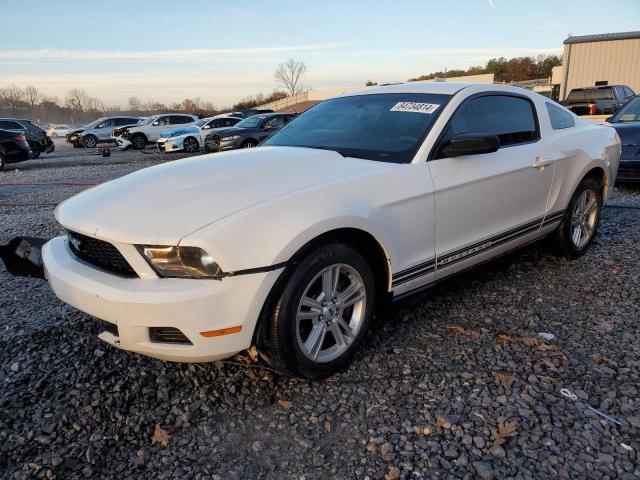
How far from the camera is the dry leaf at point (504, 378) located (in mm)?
2641

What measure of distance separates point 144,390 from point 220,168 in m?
1.28

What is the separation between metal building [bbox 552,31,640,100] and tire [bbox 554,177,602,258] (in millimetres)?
22273

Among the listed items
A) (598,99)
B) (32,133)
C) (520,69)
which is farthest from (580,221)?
(520,69)

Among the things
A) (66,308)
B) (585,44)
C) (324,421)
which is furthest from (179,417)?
(585,44)

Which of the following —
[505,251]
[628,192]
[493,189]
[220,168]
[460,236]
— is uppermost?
[220,168]

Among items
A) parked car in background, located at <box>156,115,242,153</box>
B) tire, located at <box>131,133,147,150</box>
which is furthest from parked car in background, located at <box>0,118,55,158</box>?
parked car in background, located at <box>156,115,242,153</box>

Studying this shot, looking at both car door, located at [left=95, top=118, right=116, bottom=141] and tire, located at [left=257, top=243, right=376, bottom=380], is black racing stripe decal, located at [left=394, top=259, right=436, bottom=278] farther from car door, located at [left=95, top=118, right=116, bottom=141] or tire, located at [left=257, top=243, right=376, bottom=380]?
car door, located at [left=95, top=118, right=116, bottom=141]

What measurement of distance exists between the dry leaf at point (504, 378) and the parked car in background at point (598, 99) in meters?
13.7

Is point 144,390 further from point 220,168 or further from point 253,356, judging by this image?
point 220,168

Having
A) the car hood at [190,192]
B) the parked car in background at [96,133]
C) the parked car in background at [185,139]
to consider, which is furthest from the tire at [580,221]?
the parked car in background at [96,133]

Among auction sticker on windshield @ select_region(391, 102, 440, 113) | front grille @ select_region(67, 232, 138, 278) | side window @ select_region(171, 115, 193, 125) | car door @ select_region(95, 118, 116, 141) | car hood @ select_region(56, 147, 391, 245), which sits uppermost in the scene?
auction sticker on windshield @ select_region(391, 102, 440, 113)

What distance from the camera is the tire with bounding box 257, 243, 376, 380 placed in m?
2.41

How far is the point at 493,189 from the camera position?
11.2 ft

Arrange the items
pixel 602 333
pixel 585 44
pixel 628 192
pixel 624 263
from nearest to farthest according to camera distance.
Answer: pixel 602 333, pixel 624 263, pixel 628 192, pixel 585 44
